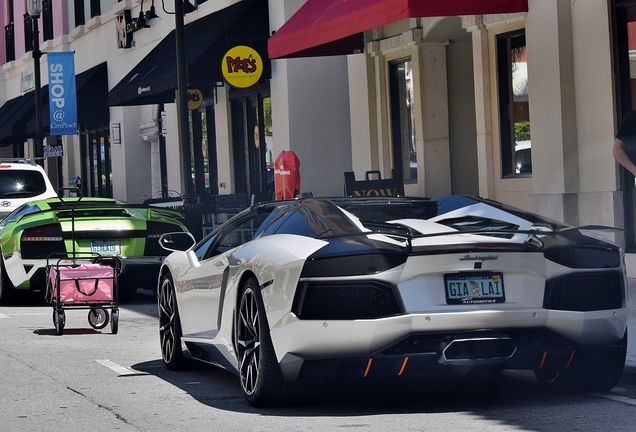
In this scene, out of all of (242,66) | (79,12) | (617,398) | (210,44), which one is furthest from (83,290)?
(79,12)

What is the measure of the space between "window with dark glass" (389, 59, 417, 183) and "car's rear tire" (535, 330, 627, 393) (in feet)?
41.0

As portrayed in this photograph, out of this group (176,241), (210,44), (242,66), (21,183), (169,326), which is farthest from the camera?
(210,44)

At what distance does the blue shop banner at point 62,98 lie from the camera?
33.7m

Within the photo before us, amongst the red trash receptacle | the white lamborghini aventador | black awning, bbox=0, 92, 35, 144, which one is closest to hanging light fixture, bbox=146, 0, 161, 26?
black awning, bbox=0, 92, 35, 144

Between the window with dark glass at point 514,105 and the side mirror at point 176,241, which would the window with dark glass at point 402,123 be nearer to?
the window with dark glass at point 514,105

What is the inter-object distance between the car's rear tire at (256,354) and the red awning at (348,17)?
24.5ft

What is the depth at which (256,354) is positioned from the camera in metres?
7.20

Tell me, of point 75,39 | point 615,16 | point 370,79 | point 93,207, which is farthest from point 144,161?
point 615,16

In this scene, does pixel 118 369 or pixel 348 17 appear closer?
pixel 118 369

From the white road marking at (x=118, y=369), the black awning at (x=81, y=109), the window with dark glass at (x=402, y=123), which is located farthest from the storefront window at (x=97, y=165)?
the white road marking at (x=118, y=369)

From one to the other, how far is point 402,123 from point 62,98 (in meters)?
16.1

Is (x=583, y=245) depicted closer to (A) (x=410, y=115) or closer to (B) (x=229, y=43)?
(A) (x=410, y=115)

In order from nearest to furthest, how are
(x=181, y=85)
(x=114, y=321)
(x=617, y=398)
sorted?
(x=617, y=398)
(x=114, y=321)
(x=181, y=85)

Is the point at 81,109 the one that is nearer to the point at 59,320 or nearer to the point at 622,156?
the point at 59,320
